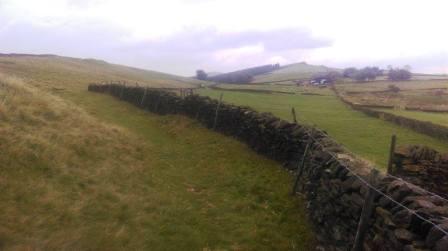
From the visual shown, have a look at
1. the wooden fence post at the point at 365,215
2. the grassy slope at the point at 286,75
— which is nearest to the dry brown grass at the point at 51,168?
the wooden fence post at the point at 365,215

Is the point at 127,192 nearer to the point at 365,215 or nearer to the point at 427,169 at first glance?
the point at 365,215

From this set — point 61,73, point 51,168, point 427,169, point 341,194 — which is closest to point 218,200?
point 341,194

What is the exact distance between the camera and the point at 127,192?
12844 millimetres

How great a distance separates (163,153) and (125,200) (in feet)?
22.4

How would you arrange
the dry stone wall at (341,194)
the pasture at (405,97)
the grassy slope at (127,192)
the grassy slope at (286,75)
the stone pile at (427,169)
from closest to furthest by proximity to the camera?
Result: 1. the dry stone wall at (341,194)
2. the grassy slope at (127,192)
3. the stone pile at (427,169)
4. the pasture at (405,97)
5. the grassy slope at (286,75)

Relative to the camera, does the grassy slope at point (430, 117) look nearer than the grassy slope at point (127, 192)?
No

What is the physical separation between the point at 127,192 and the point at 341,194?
658 cm

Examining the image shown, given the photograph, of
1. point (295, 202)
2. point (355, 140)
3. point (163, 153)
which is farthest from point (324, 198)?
point (355, 140)

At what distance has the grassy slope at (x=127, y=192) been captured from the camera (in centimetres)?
976

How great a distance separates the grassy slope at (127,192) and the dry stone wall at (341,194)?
2.33 feet

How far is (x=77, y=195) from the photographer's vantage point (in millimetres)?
11742

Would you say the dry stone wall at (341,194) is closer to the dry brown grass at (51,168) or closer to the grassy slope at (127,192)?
the grassy slope at (127,192)

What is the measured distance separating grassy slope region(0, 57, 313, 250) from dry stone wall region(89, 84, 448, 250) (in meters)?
0.71

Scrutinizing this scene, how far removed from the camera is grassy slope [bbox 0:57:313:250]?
9.76m
